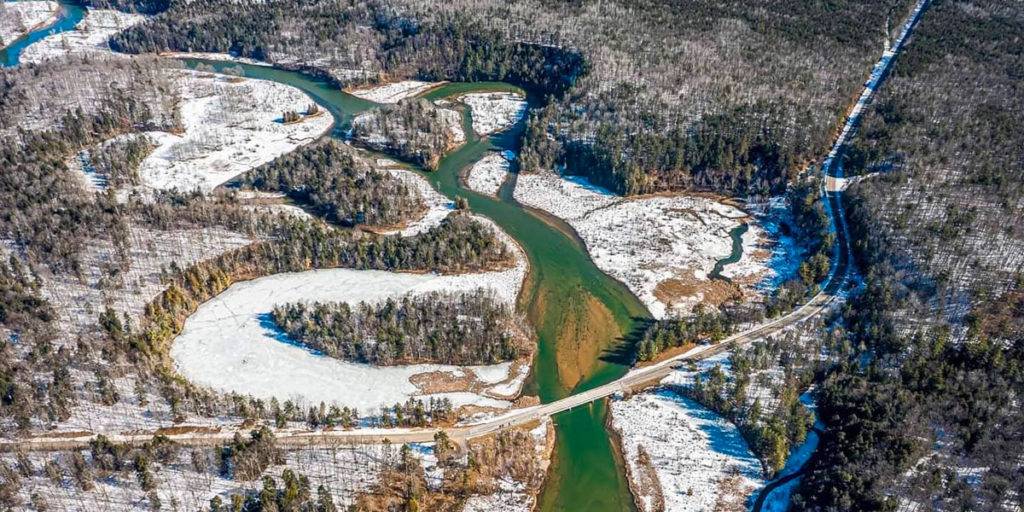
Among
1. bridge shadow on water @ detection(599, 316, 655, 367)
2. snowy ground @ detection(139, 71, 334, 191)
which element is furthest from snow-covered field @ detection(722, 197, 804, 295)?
snowy ground @ detection(139, 71, 334, 191)

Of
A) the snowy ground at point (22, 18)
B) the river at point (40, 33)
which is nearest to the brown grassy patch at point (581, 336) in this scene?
the river at point (40, 33)

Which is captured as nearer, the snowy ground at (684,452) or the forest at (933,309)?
the forest at (933,309)

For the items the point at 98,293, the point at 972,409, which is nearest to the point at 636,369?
the point at 972,409

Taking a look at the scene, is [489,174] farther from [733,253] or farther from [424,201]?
[733,253]

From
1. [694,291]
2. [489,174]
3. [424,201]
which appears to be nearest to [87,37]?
[424,201]

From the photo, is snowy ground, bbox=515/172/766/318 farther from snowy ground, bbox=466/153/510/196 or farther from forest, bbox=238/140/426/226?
forest, bbox=238/140/426/226

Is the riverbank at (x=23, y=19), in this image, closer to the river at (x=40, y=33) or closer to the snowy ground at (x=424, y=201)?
the river at (x=40, y=33)
